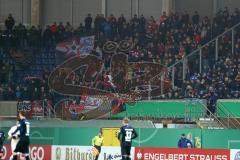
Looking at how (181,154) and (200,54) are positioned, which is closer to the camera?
(181,154)

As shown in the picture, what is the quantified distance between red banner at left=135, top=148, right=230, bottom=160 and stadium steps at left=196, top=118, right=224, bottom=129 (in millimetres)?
4282

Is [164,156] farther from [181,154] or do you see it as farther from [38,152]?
[38,152]

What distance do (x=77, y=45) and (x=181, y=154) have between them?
1540 centimetres

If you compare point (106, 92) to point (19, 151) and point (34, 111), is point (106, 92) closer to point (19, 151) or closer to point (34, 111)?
point (34, 111)

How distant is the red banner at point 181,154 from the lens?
26.6 meters

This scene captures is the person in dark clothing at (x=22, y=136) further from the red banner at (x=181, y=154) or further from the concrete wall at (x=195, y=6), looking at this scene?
the concrete wall at (x=195, y=6)

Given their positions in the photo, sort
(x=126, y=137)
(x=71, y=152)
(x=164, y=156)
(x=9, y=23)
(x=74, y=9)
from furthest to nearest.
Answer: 1. (x=74, y=9)
2. (x=9, y=23)
3. (x=71, y=152)
4. (x=164, y=156)
5. (x=126, y=137)

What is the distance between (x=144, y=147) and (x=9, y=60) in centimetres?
1423

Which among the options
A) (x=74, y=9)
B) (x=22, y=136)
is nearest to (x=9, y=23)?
(x=74, y=9)

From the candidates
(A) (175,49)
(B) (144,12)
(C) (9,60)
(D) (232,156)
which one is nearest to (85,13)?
(B) (144,12)

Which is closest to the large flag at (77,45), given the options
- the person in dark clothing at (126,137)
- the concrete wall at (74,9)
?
the concrete wall at (74,9)

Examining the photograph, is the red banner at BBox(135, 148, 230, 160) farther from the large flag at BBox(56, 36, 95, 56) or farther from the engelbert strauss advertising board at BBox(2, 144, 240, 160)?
the large flag at BBox(56, 36, 95, 56)

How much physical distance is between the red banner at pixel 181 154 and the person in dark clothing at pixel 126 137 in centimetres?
150

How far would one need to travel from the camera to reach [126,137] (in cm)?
2633
